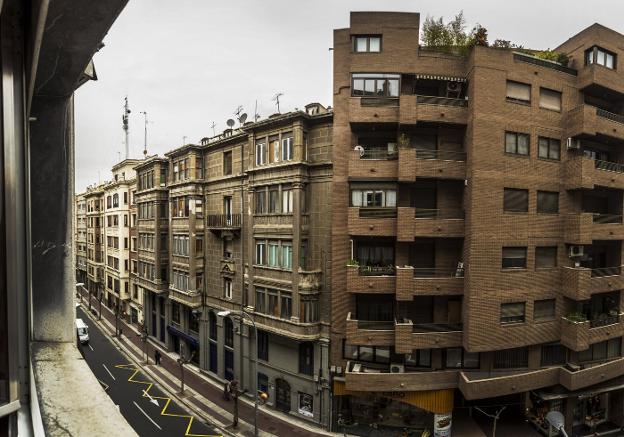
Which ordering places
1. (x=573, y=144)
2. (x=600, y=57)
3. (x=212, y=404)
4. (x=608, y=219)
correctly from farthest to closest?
(x=212, y=404) → (x=608, y=219) → (x=600, y=57) → (x=573, y=144)

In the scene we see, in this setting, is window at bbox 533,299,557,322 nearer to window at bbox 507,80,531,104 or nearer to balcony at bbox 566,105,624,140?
balcony at bbox 566,105,624,140

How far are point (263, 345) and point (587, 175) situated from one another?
77.9 ft

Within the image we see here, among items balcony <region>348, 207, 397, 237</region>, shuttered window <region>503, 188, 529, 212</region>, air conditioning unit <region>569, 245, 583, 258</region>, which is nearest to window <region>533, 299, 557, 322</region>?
air conditioning unit <region>569, 245, 583, 258</region>

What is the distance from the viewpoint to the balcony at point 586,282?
65.2 ft

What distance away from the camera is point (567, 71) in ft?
70.1

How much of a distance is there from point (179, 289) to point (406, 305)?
21.3 meters

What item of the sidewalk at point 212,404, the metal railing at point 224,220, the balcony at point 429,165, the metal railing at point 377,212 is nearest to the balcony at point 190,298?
the sidewalk at point 212,404

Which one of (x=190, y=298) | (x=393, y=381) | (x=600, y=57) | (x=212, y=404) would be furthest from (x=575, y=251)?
(x=190, y=298)

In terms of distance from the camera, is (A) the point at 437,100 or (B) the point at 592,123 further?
(B) the point at 592,123

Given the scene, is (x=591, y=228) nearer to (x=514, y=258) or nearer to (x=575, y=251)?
(x=575, y=251)

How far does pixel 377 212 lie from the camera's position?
1959cm

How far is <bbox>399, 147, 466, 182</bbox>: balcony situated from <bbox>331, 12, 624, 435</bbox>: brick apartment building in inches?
3.2

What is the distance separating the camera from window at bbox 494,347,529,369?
67.1ft

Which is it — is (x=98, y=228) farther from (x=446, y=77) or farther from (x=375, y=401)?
(x=446, y=77)
